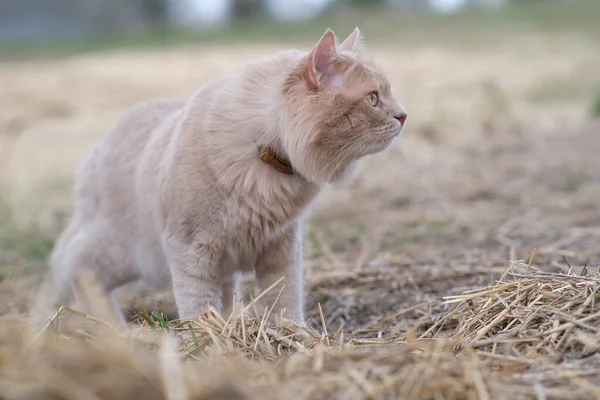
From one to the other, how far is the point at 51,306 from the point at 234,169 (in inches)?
53.8

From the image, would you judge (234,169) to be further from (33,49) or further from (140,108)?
(33,49)

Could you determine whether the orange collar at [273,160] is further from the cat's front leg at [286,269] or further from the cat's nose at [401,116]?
the cat's nose at [401,116]

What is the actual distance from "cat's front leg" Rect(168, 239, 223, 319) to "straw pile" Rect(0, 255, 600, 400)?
0.33 meters

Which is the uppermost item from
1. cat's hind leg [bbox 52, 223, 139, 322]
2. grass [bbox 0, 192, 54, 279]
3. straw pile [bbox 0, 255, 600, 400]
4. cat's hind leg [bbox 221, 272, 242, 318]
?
straw pile [bbox 0, 255, 600, 400]

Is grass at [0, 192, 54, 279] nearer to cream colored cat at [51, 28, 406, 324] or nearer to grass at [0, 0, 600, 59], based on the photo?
cream colored cat at [51, 28, 406, 324]

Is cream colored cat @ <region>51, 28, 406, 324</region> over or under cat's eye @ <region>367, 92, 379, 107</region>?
under

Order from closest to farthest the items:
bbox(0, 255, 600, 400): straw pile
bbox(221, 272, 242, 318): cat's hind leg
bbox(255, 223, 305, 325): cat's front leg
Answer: bbox(0, 255, 600, 400): straw pile, bbox(255, 223, 305, 325): cat's front leg, bbox(221, 272, 242, 318): cat's hind leg

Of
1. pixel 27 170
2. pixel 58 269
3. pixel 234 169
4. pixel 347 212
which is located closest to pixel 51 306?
pixel 58 269

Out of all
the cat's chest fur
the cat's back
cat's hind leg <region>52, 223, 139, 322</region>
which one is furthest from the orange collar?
cat's hind leg <region>52, 223, 139, 322</region>

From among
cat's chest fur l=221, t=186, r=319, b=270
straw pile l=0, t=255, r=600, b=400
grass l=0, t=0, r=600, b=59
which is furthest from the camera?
grass l=0, t=0, r=600, b=59

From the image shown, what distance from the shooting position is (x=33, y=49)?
13.9 meters

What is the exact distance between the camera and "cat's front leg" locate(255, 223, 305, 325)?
292 centimetres


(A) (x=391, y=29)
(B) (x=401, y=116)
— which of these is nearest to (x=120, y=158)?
(B) (x=401, y=116)

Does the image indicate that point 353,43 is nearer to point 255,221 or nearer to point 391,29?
point 255,221
